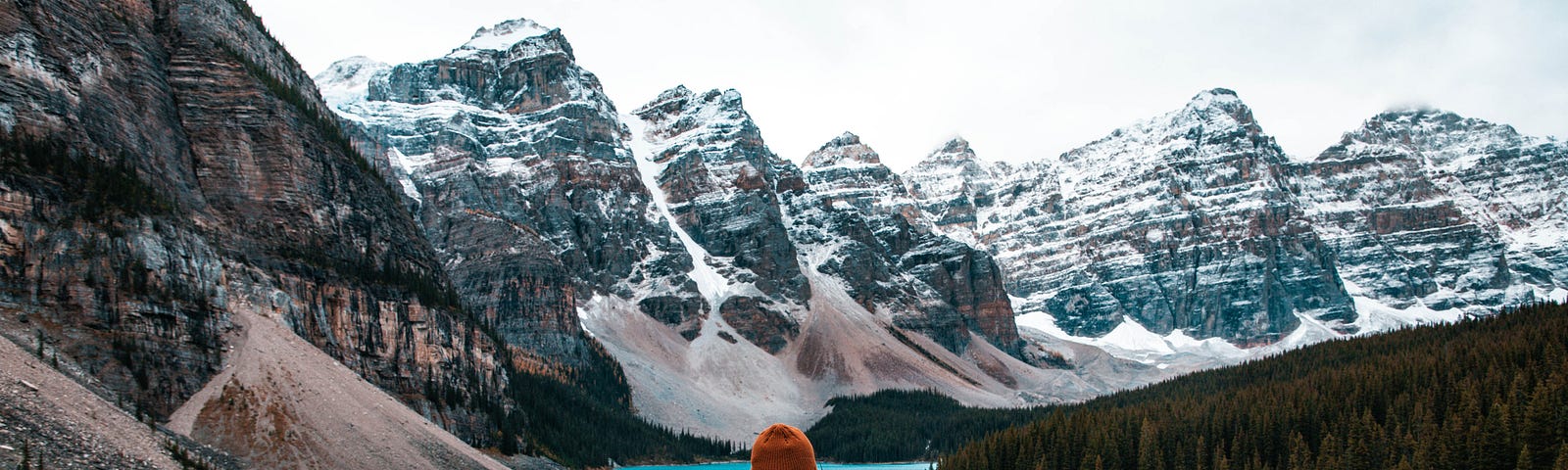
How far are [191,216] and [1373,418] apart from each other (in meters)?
78.5

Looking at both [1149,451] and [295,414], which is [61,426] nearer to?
[295,414]

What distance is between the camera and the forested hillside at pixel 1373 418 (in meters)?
66.0

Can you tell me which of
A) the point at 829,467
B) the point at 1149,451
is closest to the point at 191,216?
the point at 1149,451

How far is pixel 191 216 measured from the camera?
291ft

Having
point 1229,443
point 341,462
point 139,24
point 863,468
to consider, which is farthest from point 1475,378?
point 863,468

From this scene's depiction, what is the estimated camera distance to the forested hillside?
6600cm

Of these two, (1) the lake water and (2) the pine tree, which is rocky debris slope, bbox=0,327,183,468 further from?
(1) the lake water

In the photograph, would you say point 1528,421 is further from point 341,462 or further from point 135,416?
point 135,416

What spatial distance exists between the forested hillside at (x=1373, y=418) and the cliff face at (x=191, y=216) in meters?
49.0

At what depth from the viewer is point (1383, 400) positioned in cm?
8325

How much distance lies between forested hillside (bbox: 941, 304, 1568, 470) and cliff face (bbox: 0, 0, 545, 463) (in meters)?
49.0

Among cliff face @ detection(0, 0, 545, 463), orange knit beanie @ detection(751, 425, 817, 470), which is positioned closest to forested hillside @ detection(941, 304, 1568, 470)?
orange knit beanie @ detection(751, 425, 817, 470)

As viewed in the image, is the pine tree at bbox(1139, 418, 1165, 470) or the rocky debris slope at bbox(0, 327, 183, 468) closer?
the rocky debris slope at bbox(0, 327, 183, 468)

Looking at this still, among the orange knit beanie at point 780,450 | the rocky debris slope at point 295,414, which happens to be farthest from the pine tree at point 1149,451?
the orange knit beanie at point 780,450
